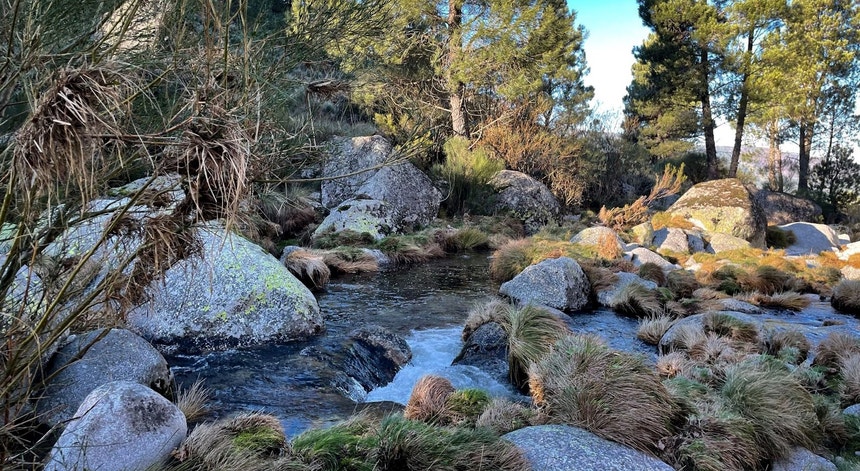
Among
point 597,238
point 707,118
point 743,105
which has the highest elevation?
point 743,105

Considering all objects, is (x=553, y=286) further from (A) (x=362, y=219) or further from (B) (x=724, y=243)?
(B) (x=724, y=243)

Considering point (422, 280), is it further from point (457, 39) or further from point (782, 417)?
point (457, 39)

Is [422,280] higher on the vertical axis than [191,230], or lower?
lower

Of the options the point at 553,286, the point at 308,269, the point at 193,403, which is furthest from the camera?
the point at 308,269

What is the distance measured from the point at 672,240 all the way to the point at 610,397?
12.0m

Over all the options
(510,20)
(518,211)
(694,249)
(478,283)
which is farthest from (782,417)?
(510,20)

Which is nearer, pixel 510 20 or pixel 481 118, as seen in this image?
pixel 510 20

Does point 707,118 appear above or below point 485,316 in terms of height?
above

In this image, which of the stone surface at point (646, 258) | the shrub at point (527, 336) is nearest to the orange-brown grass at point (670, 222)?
the stone surface at point (646, 258)

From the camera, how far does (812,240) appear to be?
1759cm

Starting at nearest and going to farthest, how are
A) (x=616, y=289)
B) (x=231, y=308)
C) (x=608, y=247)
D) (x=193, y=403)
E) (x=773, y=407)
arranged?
(x=773, y=407), (x=193, y=403), (x=231, y=308), (x=616, y=289), (x=608, y=247)

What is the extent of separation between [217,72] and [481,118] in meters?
19.6

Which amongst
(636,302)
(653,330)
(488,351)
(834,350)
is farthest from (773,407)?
(636,302)

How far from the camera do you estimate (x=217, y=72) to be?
281 cm
